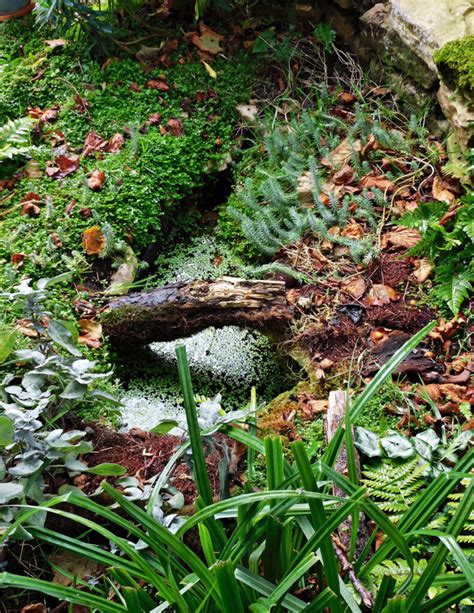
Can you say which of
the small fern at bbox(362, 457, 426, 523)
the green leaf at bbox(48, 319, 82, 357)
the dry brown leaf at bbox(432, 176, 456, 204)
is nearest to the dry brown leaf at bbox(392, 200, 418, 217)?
the dry brown leaf at bbox(432, 176, 456, 204)

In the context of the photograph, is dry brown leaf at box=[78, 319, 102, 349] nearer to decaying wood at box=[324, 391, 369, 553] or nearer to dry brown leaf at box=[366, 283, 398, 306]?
decaying wood at box=[324, 391, 369, 553]

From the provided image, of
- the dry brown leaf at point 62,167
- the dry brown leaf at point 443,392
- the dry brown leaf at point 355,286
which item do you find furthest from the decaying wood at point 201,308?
the dry brown leaf at point 62,167

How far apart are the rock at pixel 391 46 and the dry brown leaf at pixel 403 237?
3.26ft

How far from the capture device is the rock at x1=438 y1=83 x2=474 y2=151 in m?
3.61

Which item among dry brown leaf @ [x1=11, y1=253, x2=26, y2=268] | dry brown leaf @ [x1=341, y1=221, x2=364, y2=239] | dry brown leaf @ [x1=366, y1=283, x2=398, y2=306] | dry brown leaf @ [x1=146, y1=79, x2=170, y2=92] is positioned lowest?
dry brown leaf @ [x1=11, y1=253, x2=26, y2=268]

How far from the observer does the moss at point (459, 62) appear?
3.56 metres

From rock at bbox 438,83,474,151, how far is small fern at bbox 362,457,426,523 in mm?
1932

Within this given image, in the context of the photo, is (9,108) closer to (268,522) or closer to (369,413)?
(369,413)

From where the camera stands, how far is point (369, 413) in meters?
2.92

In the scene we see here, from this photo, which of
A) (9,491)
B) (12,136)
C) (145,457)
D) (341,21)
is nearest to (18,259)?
(12,136)

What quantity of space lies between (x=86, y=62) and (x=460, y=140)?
2.71m

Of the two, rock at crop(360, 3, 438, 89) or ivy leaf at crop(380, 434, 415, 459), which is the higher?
rock at crop(360, 3, 438, 89)

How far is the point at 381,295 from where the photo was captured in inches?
135

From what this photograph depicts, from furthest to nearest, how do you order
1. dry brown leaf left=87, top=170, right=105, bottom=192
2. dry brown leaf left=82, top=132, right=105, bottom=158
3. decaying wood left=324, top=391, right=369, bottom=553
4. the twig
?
dry brown leaf left=82, top=132, right=105, bottom=158 < dry brown leaf left=87, top=170, right=105, bottom=192 < decaying wood left=324, top=391, right=369, bottom=553 < the twig
